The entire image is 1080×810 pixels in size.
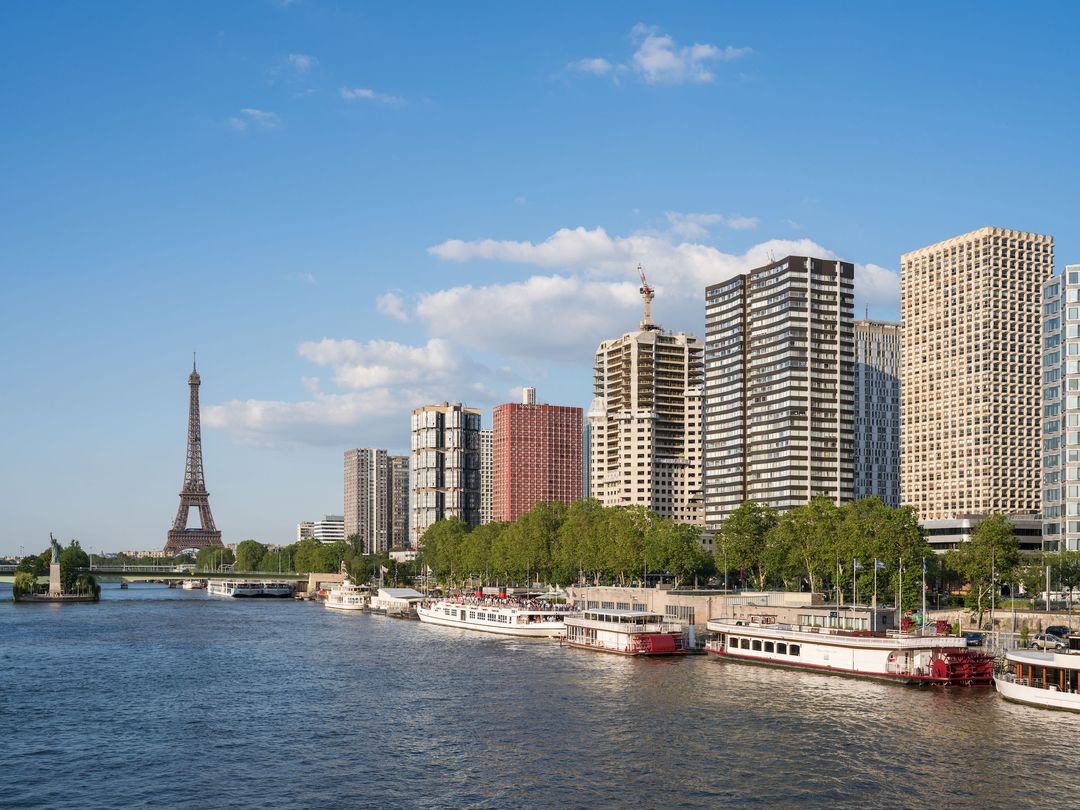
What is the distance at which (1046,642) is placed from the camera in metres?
133

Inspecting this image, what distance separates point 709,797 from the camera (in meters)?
76.6

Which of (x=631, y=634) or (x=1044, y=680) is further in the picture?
(x=631, y=634)

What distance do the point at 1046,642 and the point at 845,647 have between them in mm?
22568

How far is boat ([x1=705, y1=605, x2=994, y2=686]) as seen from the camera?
403 ft

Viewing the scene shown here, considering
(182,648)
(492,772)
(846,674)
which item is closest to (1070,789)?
(492,772)

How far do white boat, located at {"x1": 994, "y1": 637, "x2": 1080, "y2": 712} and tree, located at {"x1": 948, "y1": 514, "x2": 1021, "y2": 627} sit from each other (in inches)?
2040

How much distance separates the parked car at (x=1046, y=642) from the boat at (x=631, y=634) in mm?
46254

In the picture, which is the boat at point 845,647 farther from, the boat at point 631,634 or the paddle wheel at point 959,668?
the boat at point 631,634

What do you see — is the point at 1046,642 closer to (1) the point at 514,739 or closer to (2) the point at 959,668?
(2) the point at 959,668

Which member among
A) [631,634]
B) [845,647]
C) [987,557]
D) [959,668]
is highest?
[987,557]

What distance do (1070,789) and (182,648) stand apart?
13265 cm

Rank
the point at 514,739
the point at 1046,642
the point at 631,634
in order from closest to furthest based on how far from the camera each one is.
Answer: the point at 514,739 → the point at 1046,642 → the point at 631,634

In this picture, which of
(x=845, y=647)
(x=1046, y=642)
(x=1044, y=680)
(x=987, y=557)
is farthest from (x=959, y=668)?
(x=987, y=557)

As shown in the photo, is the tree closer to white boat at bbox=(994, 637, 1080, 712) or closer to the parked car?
the parked car
